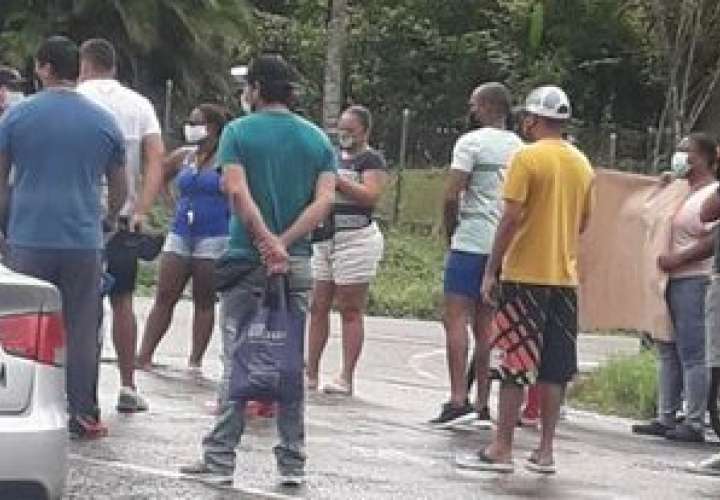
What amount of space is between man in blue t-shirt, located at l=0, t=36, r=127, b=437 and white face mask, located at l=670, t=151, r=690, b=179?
4.04m

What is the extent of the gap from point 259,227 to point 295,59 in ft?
103

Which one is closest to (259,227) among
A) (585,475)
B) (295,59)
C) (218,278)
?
(218,278)

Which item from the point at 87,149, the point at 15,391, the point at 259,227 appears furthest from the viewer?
the point at 87,149

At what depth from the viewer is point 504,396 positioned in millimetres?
9258

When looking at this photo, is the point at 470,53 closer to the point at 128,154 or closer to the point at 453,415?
the point at 453,415

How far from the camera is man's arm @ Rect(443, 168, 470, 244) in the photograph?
10.7 meters

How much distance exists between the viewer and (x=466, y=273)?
1081 centimetres

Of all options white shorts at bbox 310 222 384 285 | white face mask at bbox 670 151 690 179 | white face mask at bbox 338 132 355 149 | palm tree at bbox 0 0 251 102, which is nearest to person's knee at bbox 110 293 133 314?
white shorts at bbox 310 222 384 285

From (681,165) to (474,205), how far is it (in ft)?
5.95

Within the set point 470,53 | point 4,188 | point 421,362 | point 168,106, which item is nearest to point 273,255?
point 4,188

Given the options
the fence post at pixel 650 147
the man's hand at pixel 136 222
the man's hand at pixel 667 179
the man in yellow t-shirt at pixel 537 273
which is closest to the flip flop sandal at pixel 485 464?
the man in yellow t-shirt at pixel 537 273

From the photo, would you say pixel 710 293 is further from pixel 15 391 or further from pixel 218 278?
pixel 15 391

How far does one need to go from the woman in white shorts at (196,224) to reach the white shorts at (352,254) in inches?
25.5

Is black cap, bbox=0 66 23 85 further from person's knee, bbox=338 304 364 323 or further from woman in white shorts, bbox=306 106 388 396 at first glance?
person's knee, bbox=338 304 364 323
